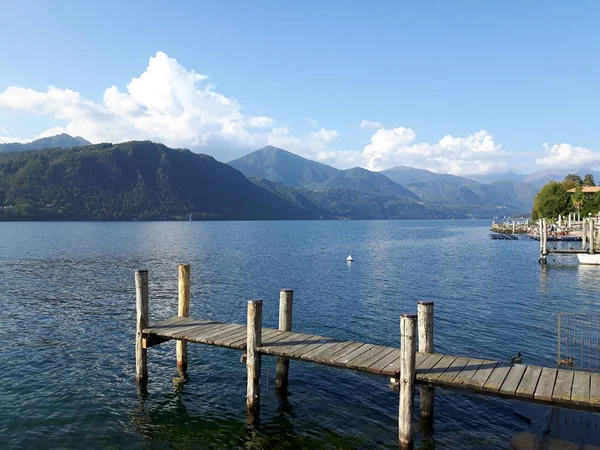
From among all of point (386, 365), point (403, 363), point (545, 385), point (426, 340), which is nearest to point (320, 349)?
point (386, 365)

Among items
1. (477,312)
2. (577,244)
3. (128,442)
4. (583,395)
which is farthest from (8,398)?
(577,244)

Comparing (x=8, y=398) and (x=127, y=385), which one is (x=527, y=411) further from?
(x=8, y=398)

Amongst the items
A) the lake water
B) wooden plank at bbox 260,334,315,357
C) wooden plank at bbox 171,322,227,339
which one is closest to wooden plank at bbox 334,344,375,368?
wooden plank at bbox 260,334,315,357

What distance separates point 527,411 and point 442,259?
5705 cm

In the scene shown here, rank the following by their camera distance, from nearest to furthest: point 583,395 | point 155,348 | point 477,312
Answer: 1. point 583,395
2. point 155,348
3. point 477,312

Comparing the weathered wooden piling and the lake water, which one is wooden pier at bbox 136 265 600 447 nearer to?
the weathered wooden piling

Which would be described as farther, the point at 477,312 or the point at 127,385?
the point at 477,312

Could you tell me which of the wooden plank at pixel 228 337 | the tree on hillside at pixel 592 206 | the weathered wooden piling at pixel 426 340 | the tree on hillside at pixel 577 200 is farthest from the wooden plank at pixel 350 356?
the tree on hillside at pixel 577 200

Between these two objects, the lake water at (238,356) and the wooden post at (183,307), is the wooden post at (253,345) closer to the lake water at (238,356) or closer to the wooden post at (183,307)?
the lake water at (238,356)

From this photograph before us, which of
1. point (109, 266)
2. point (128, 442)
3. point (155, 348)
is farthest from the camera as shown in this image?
point (109, 266)

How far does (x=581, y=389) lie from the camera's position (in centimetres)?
1159

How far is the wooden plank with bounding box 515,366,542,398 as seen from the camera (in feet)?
37.4

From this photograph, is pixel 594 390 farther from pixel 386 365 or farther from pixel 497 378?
pixel 386 365

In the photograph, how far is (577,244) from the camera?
296 feet
